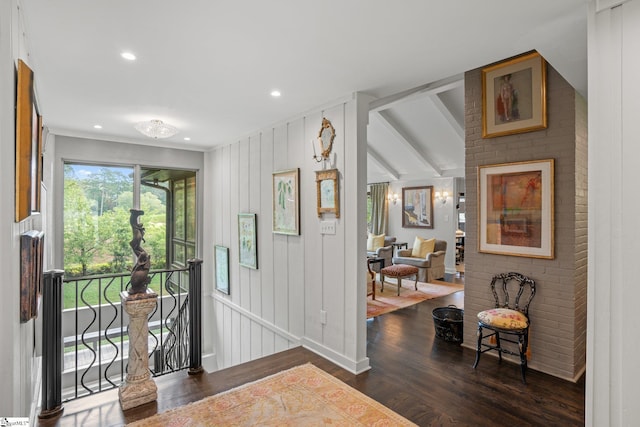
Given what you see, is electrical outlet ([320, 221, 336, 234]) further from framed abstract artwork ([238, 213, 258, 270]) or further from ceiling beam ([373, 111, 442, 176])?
ceiling beam ([373, 111, 442, 176])

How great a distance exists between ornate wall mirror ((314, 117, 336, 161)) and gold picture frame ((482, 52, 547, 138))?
1.53m

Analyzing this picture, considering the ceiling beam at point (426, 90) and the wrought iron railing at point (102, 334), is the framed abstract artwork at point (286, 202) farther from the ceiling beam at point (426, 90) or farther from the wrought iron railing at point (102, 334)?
the ceiling beam at point (426, 90)

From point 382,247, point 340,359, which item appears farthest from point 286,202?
point 382,247

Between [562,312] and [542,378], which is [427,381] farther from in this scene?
[562,312]

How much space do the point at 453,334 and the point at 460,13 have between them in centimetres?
320

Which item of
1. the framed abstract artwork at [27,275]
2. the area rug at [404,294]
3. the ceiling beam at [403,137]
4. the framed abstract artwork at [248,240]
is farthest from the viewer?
the ceiling beam at [403,137]

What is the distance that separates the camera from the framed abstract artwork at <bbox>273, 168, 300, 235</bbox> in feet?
12.8

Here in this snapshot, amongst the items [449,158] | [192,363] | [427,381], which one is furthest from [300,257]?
[449,158]

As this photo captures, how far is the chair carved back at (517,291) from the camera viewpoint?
10.4 ft

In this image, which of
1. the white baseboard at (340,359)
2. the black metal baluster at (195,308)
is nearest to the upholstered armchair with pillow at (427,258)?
the white baseboard at (340,359)

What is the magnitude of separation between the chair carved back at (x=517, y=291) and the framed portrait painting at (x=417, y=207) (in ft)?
19.9

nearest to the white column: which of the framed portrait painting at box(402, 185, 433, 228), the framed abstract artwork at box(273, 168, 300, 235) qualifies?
the framed abstract artwork at box(273, 168, 300, 235)

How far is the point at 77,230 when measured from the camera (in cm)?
497

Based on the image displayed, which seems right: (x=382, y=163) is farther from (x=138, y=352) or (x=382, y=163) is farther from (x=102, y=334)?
(x=138, y=352)
